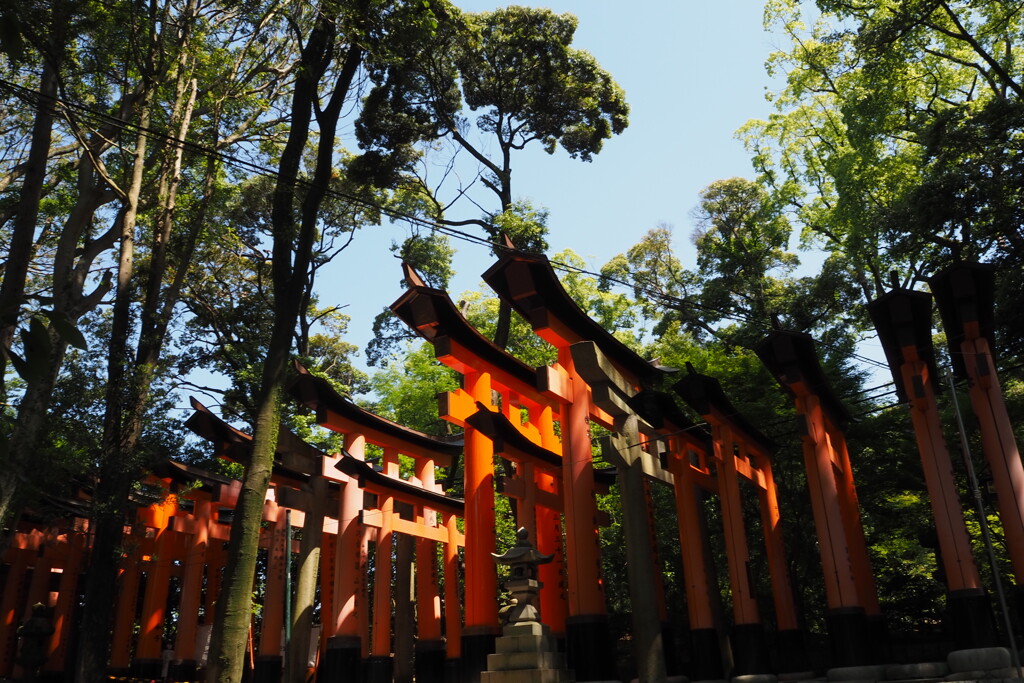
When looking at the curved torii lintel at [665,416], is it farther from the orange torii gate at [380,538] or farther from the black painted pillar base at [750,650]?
the orange torii gate at [380,538]

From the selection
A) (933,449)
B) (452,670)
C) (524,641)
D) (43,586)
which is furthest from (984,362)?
(43,586)

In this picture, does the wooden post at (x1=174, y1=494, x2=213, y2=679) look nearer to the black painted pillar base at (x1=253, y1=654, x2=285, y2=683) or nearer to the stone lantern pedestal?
the black painted pillar base at (x1=253, y1=654, x2=285, y2=683)

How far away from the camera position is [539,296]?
433 inches

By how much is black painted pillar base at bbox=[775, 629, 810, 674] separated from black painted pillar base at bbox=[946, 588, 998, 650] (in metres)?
3.05

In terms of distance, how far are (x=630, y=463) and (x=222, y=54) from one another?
12824 millimetres

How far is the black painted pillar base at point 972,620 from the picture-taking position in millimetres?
9648

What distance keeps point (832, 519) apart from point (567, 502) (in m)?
3.85

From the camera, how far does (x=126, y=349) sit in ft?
49.6

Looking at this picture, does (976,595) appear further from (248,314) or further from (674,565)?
(248,314)

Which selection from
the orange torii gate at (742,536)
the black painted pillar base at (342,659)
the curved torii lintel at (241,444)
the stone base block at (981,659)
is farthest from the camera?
the curved torii lintel at (241,444)

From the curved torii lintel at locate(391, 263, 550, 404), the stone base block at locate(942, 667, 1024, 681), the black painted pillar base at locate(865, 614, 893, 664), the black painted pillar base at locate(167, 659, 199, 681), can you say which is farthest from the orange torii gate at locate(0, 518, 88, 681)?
the stone base block at locate(942, 667, 1024, 681)

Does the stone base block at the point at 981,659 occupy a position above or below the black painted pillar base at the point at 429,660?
below

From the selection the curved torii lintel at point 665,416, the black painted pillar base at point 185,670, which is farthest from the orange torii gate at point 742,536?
the black painted pillar base at point 185,670

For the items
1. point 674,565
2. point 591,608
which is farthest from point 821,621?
point 591,608
